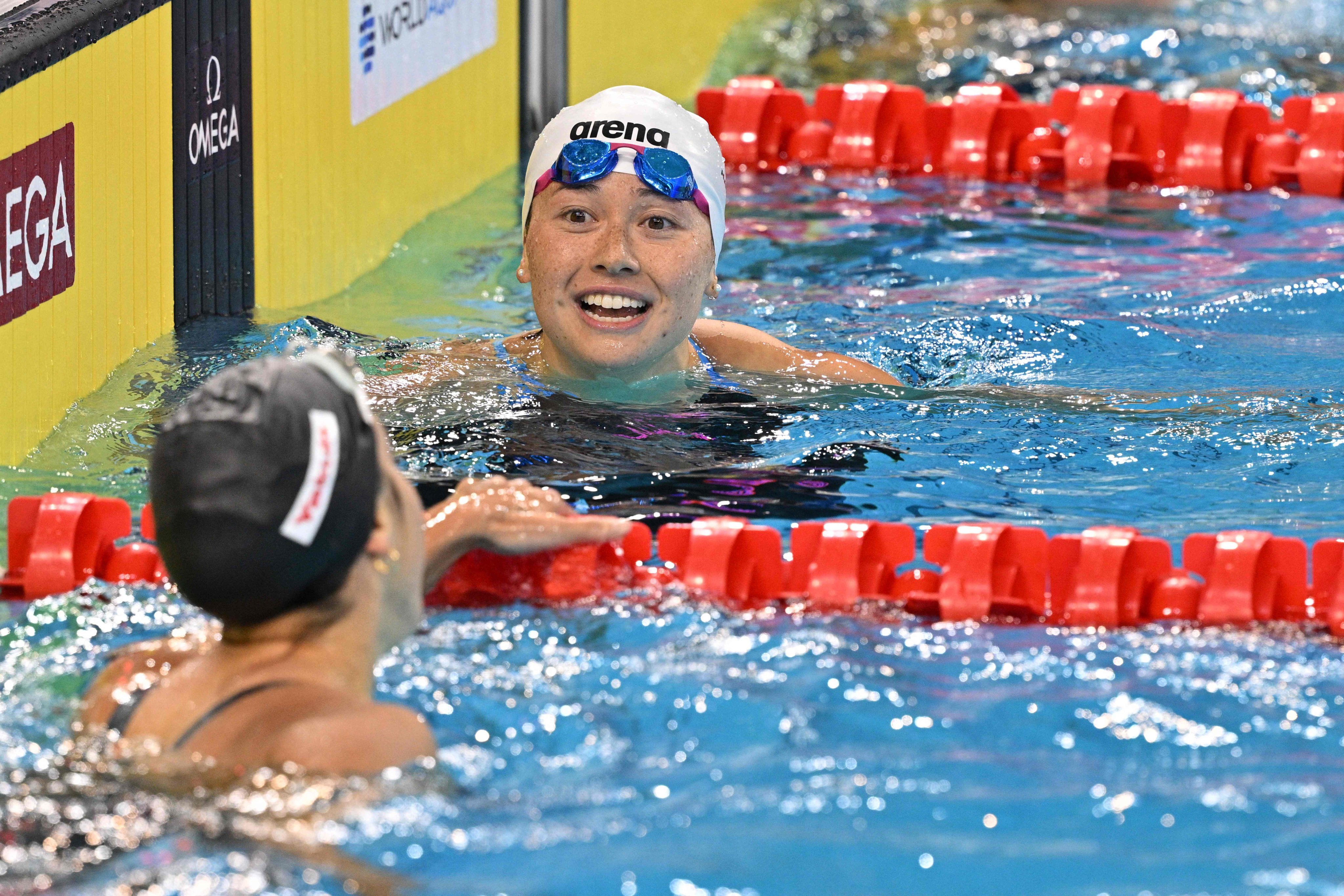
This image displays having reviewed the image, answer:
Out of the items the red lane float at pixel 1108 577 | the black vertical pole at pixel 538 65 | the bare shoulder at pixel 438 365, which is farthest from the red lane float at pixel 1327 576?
the black vertical pole at pixel 538 65

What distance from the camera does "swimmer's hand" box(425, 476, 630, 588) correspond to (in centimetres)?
291

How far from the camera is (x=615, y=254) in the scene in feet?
12.9

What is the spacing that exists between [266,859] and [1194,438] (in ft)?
8.56

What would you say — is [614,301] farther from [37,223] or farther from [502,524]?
[37,223]

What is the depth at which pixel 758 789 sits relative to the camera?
2393 millimetres

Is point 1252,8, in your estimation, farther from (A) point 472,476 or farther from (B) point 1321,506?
(A) point 472,476

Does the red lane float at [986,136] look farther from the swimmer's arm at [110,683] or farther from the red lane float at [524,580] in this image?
the swimmer's arm at [110,683]

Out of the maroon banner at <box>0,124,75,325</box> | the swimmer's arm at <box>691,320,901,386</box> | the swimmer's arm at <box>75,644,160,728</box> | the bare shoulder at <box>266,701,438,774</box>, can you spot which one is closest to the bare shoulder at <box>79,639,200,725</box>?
the swimmer's arm at <box>75,644,160,728</box>

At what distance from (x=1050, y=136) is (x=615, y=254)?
3.68 meters

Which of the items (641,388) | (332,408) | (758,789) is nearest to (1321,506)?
(641,388)

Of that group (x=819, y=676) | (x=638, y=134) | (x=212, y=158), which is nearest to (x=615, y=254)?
(x=638, y=134)

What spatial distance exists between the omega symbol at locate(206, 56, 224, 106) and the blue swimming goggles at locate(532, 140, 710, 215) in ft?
4.45

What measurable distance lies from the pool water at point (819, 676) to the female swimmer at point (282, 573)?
77mm

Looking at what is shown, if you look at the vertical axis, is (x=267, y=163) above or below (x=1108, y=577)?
above
